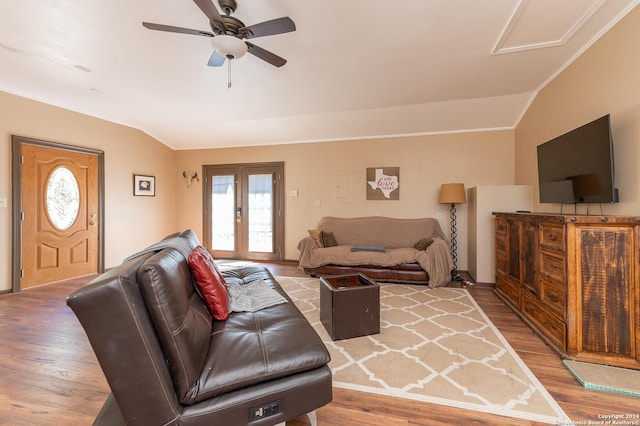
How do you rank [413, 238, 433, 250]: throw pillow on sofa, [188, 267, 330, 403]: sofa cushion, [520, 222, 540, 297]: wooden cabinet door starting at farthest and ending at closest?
[413, 238, 433, 250]: throw pillow on sofa, [520, 222, 540, 297]: wooden cabinet door, [188, 267, 330, 403]: sofa cushion

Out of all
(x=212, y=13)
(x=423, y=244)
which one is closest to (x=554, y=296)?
(x=423, y=244)

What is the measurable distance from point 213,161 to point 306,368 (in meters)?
5.78

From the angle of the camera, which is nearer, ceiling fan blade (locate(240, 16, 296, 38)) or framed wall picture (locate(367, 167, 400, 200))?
ceiling fan blade (locate(240, 16, 296, 38))

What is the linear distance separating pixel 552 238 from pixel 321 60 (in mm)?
2771

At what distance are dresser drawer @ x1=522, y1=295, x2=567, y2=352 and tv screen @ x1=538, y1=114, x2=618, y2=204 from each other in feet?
3.40

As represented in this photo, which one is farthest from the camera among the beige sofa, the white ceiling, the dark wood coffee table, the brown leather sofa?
A: the beige sofa

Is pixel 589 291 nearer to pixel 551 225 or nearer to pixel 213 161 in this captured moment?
pixel 551 225

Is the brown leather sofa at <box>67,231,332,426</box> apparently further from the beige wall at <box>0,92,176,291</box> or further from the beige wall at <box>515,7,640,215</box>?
the beige wall at <box>0,92,176,291</box>

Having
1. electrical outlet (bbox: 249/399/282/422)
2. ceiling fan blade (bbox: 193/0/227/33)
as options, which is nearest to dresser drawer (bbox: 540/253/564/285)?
electrical outlet (bbox: 249/399/282/422)

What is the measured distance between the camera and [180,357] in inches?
45.5

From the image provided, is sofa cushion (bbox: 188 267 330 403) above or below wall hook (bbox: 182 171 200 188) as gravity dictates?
below

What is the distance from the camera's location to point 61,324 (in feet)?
9.31

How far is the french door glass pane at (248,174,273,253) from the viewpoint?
5.97m

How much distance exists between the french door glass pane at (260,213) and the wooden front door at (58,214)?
267cm
